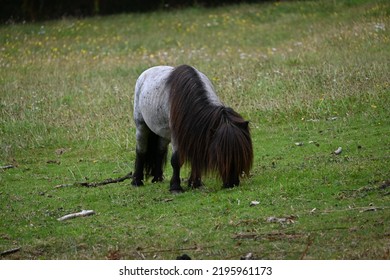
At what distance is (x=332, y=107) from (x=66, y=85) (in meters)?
7.34

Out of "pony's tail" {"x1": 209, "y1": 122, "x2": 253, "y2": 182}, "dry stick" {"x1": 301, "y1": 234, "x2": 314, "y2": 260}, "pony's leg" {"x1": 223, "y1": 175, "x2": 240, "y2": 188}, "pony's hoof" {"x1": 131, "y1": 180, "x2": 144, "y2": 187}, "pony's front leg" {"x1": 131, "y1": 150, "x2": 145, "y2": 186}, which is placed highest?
"pony's tail" {"x1": 209, "y1": 122, "x2": 253, "y2": 182}

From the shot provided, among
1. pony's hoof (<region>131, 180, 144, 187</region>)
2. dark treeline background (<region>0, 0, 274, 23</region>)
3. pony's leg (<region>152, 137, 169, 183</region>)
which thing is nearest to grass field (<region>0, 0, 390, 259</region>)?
pony's hoof (<region>131, 180, 144, 187</region>)

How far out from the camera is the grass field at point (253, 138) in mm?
7328

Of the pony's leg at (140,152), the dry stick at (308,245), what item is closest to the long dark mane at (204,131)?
the pony's leg at (140,152)

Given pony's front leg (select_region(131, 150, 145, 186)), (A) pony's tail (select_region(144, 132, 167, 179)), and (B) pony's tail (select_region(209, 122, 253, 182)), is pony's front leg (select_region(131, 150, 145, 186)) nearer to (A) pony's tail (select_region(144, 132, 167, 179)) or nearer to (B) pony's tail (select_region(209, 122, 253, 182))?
(A) pony's tail (select_region(144, 132, 167, 179))

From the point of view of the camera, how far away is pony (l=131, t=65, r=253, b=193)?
28.5 ft

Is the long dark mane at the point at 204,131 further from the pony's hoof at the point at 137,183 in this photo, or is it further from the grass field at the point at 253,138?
the pony's hoof at the point at 137,183

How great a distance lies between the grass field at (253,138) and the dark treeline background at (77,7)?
6.58 meters

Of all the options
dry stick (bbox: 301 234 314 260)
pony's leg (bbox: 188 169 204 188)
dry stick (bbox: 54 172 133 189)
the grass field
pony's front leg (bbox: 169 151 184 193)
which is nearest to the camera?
dry stick (bbox: 301 234 314 260)

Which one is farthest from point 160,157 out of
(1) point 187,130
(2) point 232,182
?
(2) point 232,182

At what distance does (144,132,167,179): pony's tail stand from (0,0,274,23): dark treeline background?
23.8 meters

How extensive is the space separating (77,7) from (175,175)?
89.8 ft

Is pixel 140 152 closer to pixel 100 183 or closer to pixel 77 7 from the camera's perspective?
pixel 100 183

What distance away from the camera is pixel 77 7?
35.4 metres
